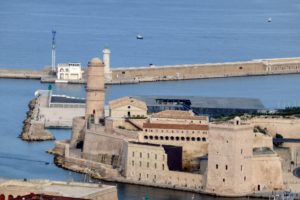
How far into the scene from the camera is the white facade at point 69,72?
7031 cm

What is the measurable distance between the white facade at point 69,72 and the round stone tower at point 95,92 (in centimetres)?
1875

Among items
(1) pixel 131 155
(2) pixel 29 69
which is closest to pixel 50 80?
(2) pixel 29 69

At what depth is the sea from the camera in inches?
2008

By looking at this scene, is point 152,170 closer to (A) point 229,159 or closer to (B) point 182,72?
(A) point 229,159

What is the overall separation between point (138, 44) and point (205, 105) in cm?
3719

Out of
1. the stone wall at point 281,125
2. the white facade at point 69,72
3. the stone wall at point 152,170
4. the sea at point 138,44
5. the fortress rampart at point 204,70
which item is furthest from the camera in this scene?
the fortress rampart at point 204,70

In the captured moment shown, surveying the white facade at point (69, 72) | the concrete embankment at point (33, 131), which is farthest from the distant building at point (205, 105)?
the white facade at point (69, 72)

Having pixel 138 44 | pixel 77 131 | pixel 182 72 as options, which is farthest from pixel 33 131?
pixel 138 44

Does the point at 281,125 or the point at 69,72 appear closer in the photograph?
the point at 281,125

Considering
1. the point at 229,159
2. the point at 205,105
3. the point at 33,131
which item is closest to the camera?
the point at 229,159

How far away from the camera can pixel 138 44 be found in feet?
301

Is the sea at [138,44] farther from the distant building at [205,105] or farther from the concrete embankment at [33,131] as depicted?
the distant building at [205,105]

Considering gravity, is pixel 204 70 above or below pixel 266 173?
above

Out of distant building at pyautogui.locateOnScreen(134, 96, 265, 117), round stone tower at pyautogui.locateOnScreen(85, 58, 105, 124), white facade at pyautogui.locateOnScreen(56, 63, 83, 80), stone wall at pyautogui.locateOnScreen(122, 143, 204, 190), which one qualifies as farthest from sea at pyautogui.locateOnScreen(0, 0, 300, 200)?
distant building at pyautogui.locateOnScreen(134, 96, 265, 117)
